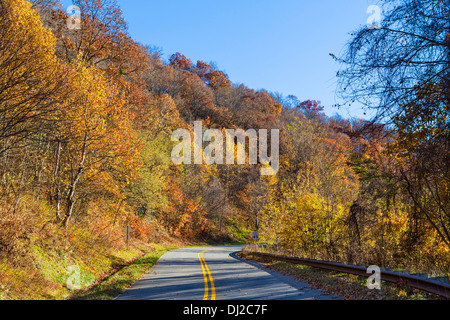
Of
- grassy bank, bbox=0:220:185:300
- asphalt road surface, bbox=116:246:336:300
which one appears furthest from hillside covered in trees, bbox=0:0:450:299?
asphalt road surface, bbox=116:246:336:300

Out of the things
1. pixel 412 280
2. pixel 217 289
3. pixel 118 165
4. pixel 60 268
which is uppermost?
pixel 118 165

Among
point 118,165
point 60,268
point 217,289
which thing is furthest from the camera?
point 118,165

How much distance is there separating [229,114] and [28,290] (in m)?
69.6

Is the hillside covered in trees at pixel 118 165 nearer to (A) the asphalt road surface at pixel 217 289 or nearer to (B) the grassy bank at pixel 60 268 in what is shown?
(B) the grassy bank at pixel 60 268

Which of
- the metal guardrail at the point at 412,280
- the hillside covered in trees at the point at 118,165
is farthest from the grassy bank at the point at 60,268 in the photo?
the metal guardrail at the point at 412,280

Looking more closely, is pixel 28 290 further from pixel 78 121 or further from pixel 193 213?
pixel 193 213

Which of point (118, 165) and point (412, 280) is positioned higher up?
point (118, 165)

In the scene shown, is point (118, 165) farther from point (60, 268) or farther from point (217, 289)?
point (217, 289)

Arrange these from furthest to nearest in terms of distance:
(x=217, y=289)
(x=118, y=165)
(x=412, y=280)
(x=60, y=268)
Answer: (x=118, y=165), (x=60, y=268), (x=217, y=289), (x=412, y=280)

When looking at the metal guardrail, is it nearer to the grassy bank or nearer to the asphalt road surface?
the asphalt road surface

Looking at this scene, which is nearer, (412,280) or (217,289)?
(412,280)

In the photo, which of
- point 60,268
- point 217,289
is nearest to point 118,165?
point 60,268

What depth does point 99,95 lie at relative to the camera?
18312 mm
